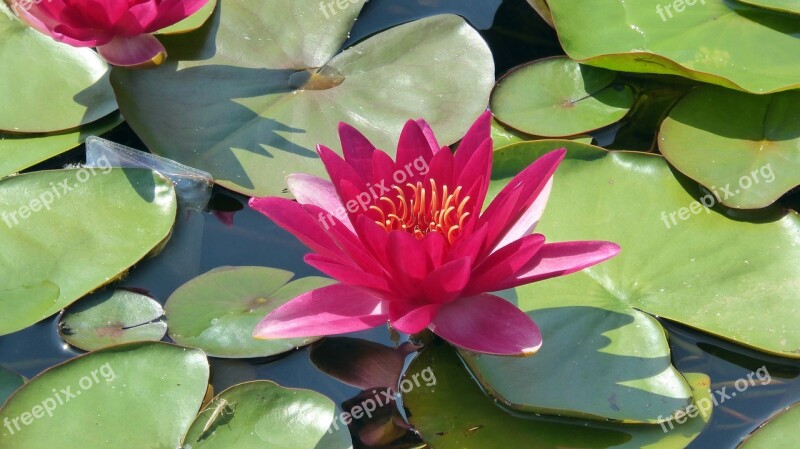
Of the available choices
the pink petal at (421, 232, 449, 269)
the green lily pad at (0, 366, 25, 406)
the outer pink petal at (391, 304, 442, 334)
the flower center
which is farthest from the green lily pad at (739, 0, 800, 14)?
the green lily pad at (0, 366, 25, 406)

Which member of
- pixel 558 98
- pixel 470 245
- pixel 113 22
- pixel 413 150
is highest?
pixel 113 22

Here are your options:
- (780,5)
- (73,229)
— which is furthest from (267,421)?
(780,5)

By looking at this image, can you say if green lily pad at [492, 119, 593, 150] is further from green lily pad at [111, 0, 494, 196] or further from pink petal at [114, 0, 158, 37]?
pink petal at [114, 0, 158, 37]

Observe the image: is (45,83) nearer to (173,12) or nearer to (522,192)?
(173,12)

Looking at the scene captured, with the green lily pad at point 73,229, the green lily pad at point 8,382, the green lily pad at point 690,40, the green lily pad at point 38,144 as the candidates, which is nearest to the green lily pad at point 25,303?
the green lily pad at point 73,229

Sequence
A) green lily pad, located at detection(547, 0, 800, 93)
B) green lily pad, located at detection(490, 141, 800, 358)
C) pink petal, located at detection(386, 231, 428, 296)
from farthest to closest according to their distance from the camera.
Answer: green lily pad, located at detection(547, 0, 800, 93), green lily pad, located at detection(490, 141, 800, 358), pink petal, located at detection(386, 231, 428, 296)

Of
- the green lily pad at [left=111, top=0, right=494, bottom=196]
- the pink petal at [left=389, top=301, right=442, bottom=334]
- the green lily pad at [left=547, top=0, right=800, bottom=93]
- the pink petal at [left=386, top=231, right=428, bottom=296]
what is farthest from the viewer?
the green lily pad at [left=111, top=0, right=494, bottom=196]

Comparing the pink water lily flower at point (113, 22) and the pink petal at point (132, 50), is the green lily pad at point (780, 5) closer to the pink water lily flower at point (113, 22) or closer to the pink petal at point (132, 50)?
the pink water lily flower at point (113, 22)
